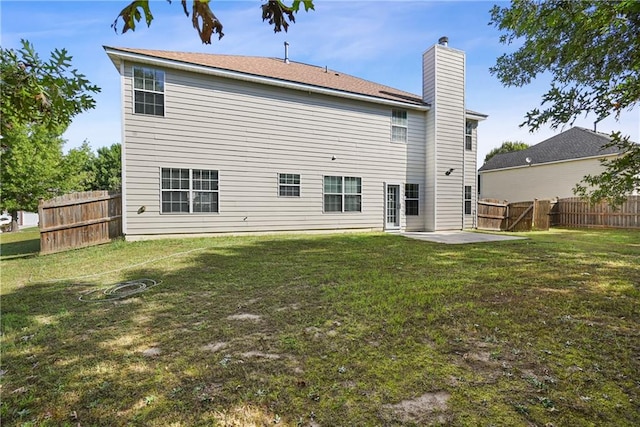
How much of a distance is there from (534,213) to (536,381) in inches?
627

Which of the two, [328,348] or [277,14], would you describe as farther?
[328,348]

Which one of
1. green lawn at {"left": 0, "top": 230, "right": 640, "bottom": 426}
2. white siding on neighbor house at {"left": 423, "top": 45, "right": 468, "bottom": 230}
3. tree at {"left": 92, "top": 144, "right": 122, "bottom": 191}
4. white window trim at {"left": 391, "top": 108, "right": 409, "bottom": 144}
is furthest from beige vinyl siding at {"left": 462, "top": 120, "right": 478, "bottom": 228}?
tree at {"left": 92, "top": 144, "right": 122, "bottom": 191}

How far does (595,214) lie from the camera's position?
1568 cm

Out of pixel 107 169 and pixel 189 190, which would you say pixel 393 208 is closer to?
pixel 189 190

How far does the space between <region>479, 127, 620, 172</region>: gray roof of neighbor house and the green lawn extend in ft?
58.5

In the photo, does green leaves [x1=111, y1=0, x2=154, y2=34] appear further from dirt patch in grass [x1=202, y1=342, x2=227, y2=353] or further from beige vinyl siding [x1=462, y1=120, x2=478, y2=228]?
beige vinyl siding [x1=462, y1=120, x2=478, y2=228]

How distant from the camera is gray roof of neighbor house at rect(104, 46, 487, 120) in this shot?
9.29 metres

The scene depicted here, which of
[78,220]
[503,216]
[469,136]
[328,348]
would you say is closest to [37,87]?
[328,348]

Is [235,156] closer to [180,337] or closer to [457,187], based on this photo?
[180,337]

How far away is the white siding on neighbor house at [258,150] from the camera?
906cm

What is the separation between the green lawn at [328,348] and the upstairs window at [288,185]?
549cm

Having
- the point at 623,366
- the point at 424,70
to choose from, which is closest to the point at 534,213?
the point at 424,70

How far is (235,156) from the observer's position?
10141 millimetres

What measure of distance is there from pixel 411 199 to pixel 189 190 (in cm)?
842
